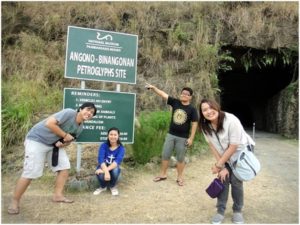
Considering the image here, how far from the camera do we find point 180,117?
566 cm

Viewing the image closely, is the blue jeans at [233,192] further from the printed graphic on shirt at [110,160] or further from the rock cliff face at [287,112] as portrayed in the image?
the rock cliff face at [287,112]

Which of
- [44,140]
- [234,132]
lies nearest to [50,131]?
[44,140]

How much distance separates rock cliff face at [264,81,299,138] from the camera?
10.7m

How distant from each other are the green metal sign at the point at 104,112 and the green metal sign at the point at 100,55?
27 cm

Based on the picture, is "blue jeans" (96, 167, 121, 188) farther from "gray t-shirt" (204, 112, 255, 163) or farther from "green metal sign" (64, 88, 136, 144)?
"gray t-shirt" (204, 112, 255, 163)

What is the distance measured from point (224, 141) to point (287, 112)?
7.97 m

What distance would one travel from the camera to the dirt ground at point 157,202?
4336 mm

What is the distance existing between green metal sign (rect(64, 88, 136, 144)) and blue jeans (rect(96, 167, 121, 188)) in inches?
31.5

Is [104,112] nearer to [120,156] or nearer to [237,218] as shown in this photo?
[120,156]

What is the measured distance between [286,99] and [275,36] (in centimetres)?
209

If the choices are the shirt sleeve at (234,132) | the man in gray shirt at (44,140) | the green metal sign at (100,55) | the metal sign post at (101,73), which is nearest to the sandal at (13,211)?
the man in gray shirt at (44,140)

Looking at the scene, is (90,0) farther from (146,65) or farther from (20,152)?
(20,152)

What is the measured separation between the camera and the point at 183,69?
9758 mm

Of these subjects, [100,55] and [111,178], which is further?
[100,55]
